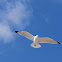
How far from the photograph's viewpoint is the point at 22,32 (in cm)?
1750

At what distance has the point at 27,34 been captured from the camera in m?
17.7

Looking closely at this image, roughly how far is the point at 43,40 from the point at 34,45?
2.39 metres

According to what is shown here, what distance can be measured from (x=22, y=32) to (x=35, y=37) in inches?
54.8

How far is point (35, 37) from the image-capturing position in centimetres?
1772

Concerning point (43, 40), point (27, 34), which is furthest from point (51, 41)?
point (27, 34)

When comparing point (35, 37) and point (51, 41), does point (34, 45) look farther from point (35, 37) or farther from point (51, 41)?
point (51, 41)

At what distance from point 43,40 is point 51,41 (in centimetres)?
83

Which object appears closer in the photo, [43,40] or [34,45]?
[34,45]

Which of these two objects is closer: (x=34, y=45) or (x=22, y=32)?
(x=34, y=45)

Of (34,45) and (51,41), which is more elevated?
(51,41)

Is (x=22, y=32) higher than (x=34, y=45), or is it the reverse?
(x=22, y=32)

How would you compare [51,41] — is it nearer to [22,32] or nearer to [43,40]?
[43,40]

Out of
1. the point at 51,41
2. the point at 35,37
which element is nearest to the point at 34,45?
the point at 35,37

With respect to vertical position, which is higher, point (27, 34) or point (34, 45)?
point (27, 34)
